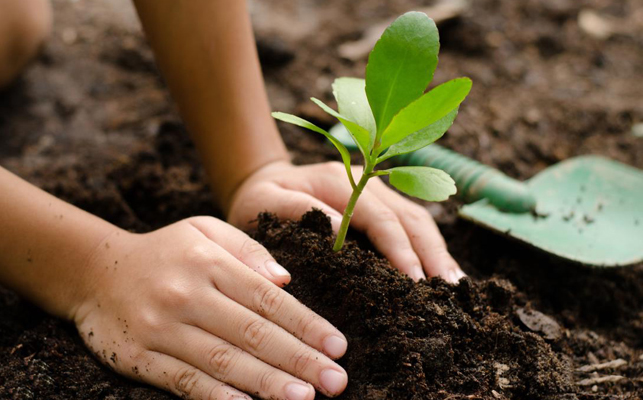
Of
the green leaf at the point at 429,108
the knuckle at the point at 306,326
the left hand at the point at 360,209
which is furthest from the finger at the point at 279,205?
the green leaf at the point at 429,108

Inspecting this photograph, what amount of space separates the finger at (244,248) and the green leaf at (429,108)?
32cm

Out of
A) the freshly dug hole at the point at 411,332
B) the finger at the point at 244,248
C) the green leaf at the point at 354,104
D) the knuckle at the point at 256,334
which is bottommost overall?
the knuckle at the point at 256,334

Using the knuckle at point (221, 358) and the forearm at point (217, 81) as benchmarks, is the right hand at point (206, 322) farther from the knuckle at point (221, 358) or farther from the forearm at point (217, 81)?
the forearm at point (217, 81)

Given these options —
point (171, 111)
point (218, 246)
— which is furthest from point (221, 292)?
point (171, 111)

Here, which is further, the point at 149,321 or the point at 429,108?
the point at 149,321

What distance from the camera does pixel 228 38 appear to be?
1.30m

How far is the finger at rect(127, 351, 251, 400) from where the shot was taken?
2.92 ft

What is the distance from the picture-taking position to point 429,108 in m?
0.74

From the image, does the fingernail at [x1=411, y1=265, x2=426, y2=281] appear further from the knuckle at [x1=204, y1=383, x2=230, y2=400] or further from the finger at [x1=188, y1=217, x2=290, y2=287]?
the knuckle at [x1=204, y1=383, x2=230, y2=400]

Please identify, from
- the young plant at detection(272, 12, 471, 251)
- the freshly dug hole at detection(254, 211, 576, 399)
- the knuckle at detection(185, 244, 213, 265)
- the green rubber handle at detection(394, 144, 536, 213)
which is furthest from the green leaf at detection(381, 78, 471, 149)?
the green rubber handle at detection(394, 144, 536, 213)

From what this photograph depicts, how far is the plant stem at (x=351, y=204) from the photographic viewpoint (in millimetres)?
812

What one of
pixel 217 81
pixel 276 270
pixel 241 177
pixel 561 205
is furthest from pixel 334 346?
pixel 561 205

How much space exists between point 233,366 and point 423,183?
42cm

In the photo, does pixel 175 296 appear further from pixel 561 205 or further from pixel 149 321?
pixel 561 205
